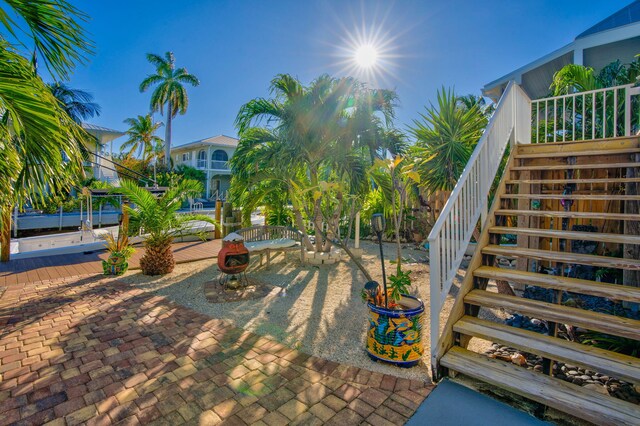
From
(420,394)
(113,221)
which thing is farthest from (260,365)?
(113,221)

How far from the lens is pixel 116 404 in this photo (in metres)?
2.46

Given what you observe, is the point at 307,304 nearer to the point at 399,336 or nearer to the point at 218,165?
the point at 399,336

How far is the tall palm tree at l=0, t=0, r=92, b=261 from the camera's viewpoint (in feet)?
8.46

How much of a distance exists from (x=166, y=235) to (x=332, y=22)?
6.11 meters

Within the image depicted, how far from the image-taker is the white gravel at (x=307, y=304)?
11.2 feet

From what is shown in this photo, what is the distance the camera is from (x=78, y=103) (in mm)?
19922

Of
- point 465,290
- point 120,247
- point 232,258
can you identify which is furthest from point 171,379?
point 120,247

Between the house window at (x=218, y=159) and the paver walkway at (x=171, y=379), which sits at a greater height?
the house window at (x=218, y=159)

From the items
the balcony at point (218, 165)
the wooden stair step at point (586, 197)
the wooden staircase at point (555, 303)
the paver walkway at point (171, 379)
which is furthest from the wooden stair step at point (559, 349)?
the balcony at point (218, 165)

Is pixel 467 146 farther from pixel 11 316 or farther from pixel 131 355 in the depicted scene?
pixel 11 316

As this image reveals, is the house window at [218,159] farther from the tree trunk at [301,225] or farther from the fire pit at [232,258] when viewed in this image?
the fire pit at [232,258]

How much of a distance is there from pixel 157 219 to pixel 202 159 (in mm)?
24646

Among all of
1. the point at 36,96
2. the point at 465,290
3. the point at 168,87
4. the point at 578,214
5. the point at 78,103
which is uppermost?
the point at 168,87

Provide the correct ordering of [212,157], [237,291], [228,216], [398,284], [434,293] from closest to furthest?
[434,293] → [398,284] → [237,291] → [228,216] → [212,157]
